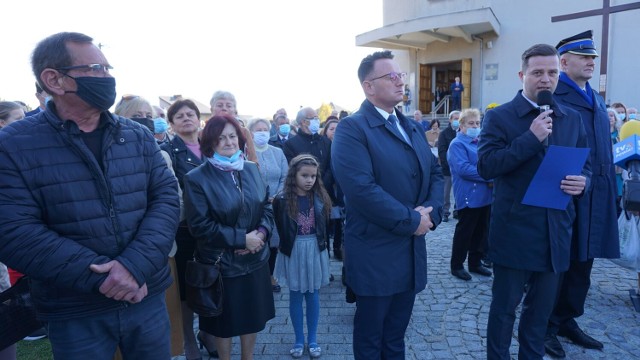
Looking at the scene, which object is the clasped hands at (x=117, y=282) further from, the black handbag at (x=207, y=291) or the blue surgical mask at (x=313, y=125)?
the blue surgical mask at (x=313, y=125)

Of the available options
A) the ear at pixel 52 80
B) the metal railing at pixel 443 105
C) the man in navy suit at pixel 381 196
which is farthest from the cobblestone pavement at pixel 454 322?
the metal railing at pixel 443 105

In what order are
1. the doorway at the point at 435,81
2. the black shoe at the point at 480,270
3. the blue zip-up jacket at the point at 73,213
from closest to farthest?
the blue zip-up jacket at the point at 73,213, the black shoe at the point at 480,270, the doorway at the point at 435,81

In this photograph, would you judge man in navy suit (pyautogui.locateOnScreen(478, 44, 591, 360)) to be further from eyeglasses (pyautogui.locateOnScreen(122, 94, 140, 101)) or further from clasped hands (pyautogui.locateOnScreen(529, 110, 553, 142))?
eyeglasses (pyautogui.locateOnScreen(122, 94, 140, 101))

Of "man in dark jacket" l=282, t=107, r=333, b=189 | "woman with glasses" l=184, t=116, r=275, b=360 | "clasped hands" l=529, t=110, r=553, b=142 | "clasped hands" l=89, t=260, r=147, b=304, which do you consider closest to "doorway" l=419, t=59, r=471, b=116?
"man in dark jacket" l=282, t=107, r=333, b=189

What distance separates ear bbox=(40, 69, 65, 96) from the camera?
77.5 inches

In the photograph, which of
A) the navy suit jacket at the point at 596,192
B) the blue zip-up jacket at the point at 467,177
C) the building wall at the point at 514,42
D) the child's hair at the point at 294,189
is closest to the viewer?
the navy suit jacket at the point at 596,192

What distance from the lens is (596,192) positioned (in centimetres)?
333

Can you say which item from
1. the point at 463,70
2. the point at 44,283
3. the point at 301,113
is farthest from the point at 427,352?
the point at 463,70

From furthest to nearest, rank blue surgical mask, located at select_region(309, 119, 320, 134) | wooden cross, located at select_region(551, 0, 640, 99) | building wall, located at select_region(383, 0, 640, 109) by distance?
building wall, located at select_region(383, 0, 640, 109), wooden cross, located at select_region(551, 0, 640, 99), blue surgical mask, located at select_region(309, 119, 320, 134)

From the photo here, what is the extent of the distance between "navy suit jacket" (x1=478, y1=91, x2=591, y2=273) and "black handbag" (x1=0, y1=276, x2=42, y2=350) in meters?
2.98

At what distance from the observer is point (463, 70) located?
17.2 m

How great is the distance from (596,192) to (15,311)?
415cm

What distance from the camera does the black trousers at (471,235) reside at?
5.11m

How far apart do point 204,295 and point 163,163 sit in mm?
1013
